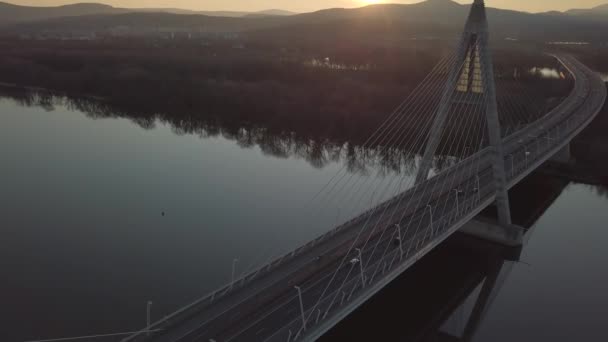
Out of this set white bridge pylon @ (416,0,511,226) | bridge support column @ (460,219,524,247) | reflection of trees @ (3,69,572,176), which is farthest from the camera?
reflection of trees @ (3,69,572,176)

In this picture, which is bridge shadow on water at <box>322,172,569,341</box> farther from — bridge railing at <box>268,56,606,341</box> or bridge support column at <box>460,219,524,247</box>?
bridge railing at <box>268,56,606,341</box>

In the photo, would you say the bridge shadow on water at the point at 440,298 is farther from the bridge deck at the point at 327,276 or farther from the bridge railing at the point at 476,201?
the bridge railing at the point at 476,201

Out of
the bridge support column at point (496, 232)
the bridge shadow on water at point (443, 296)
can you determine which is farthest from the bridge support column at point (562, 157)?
the bridge support column at point (496, 232)

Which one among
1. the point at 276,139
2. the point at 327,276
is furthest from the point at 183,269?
the point at 276,139

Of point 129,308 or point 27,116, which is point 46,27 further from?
point 129,308

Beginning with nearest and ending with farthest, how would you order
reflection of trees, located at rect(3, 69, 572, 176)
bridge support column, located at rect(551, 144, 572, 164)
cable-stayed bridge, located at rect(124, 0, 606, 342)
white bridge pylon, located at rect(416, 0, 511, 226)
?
cable-stayed bridge, located at rect(124, 0, 606, 342) < white bridge pylon, located at rect(416, 0, 511, 226) < bridge support column, located at rect(551, 144, 572, 164) < reflection of trees, located at rect(3, 69, 572, 176)

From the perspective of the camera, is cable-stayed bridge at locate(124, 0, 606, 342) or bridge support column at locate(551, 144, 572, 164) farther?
bridge support column at locate(551, 144, 572, 164)

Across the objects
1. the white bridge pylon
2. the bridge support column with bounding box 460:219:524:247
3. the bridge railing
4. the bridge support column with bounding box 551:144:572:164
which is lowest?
the bridge support column with bounding box 460:219:524:247

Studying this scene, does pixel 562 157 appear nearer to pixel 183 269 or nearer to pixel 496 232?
pixel 496 232

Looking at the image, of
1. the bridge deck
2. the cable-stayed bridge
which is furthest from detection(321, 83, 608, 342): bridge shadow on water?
the bridge deck
